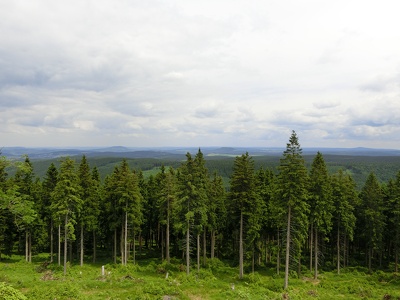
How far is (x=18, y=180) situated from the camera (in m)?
39.9

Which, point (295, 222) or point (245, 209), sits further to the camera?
point (245, 209)

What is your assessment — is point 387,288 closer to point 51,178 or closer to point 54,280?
point 54,280

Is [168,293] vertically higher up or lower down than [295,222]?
lower down

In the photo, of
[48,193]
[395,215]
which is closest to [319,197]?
[395,215]

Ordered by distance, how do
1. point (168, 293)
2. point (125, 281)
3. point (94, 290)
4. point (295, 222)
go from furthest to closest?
1. point (295, 222)
2. point (125, 281)
3. point (94, 290)
4. point (168, 293)

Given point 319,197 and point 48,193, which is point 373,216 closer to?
point 319,197

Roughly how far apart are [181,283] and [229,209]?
10.7 metres

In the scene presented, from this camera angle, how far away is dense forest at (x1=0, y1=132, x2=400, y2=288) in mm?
30953

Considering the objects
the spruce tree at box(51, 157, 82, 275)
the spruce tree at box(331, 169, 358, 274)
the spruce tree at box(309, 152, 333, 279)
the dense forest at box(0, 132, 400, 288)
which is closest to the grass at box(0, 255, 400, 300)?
the dense forest at box(0, 132, 400, 288)

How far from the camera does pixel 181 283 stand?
27.8 metres

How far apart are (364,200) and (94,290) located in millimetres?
38463

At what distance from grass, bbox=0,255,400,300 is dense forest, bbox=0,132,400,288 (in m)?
1.83

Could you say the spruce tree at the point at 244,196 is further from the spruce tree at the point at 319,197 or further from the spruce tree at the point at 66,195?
the spruce tree at the point at 66,195

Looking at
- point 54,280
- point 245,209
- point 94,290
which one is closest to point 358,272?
point 245,209
